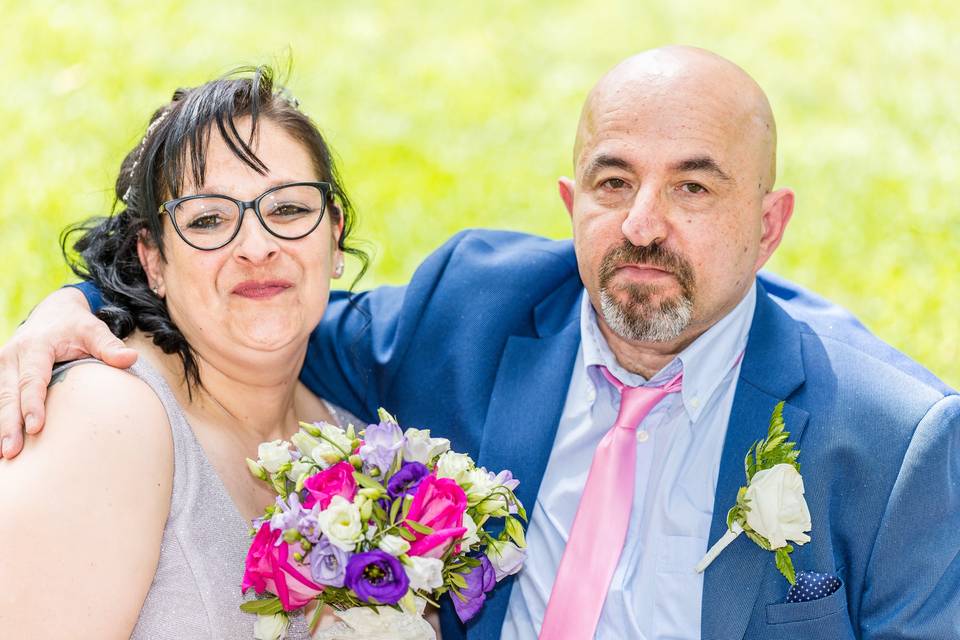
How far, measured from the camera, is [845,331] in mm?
3566

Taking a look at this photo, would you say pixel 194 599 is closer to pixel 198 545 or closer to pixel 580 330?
pixel 198 545

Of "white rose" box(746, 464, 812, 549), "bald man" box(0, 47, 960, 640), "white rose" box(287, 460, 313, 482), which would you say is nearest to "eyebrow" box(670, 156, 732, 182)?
"bald man" box(0, 47, 960, 640)

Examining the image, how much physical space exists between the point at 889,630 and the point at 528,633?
103cm

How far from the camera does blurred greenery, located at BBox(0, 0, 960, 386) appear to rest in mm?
6520

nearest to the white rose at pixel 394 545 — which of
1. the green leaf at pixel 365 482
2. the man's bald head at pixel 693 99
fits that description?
the green leaf at pixel 365 482

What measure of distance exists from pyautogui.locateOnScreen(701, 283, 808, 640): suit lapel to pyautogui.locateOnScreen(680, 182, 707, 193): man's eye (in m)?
0.47

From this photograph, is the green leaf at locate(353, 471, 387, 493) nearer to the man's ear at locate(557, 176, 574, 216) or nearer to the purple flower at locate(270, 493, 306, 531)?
the purple flower at locate(270, 493, 306, 531)

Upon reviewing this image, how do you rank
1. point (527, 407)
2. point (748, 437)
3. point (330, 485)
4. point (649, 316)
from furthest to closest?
point (527, 407)
point (649, 316)
point (748, 437)
point (330, 485)

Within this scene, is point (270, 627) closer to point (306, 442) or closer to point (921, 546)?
point (306, 442)

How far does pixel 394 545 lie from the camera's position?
2598 mm

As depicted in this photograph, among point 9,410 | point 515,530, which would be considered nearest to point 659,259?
point 515,530

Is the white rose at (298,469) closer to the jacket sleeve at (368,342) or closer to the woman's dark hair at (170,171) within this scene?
the woman's dark hair at (170,171)

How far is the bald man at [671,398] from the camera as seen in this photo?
3.10 metres

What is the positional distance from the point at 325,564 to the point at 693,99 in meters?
1.75
